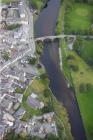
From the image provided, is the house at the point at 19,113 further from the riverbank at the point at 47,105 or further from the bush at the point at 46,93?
the bush at the point at 46,93

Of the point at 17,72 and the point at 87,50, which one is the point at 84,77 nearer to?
the point at 87,50

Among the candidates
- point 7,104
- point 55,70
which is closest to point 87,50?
point 55,70

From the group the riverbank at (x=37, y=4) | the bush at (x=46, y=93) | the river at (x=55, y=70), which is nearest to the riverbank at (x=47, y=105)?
the bush at (x=46, y=93)

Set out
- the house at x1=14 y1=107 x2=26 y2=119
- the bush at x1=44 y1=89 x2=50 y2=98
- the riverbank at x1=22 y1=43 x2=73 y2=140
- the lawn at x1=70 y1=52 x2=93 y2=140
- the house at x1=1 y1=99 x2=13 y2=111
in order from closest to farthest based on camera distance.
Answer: the riverbank at x1=22 y1=43 x2=73 y2=140
the lawn at x1=70 y1=52 x2=93 y2=140
the house at x1=14 y1=107 x2=26 y2=119
the house at x1=1 y1=99 x2=13 y2=111
the bush at x1=44 y1=89 x2=50 y2=98

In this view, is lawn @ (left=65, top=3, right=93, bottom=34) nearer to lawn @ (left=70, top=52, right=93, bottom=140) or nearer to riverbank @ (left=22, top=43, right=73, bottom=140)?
lawn @ (left=70, top=52, right=93, bottom=140)

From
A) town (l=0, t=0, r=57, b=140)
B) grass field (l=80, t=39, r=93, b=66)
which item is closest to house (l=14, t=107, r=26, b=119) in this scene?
town (l=0, t=0, r=57, b=140)

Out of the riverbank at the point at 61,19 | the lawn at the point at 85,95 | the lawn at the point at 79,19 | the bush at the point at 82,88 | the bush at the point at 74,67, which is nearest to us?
the lawn at the point at 85,95
